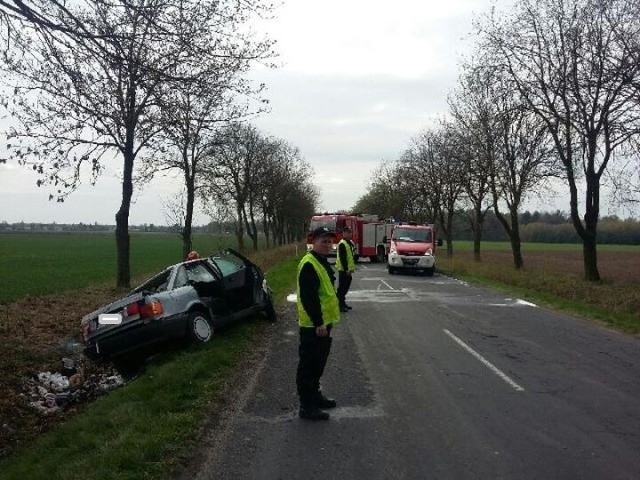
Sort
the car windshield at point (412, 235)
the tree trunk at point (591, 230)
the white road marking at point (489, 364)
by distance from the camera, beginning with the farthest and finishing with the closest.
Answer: the car windshield at point (412, 235)
the tree trunk at point (591, 230)
the white road marking at point (489, 364)

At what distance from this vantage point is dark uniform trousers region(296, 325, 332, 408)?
623cm

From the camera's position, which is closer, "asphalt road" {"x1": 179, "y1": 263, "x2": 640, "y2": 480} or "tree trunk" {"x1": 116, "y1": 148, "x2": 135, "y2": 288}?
"asphalt road" {"x1": 179, "y1": 263, "x2": 640, "y2": 480}

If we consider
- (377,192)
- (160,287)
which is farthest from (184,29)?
(377,192)

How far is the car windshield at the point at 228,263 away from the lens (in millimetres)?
11234

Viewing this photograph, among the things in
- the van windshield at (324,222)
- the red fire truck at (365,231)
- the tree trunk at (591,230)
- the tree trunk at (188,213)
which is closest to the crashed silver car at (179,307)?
the tree trunk at (188,213)

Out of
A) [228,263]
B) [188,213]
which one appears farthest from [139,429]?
[188,213]

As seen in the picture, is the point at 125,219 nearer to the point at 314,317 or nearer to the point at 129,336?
the point at 129,336

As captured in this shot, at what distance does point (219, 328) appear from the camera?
1098 centimetres

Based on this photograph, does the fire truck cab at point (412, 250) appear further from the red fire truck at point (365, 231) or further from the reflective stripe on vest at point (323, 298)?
the reflective stripe on vest at point (323, 298)

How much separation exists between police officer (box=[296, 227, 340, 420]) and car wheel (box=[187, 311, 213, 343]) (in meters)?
3.79

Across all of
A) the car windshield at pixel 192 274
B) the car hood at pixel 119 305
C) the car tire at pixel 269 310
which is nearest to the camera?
the car hood at pixel 119 305

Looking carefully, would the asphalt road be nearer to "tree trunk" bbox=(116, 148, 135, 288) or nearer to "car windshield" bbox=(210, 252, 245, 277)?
"car windshield" bbox=(210, 252, 245, 277)

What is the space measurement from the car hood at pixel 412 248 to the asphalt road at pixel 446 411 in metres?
15.9

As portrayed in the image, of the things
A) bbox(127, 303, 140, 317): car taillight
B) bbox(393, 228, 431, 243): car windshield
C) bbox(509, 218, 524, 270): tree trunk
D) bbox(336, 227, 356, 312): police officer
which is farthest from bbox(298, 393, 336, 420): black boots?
bbox(509, 218, 524, 270): tree trunk
